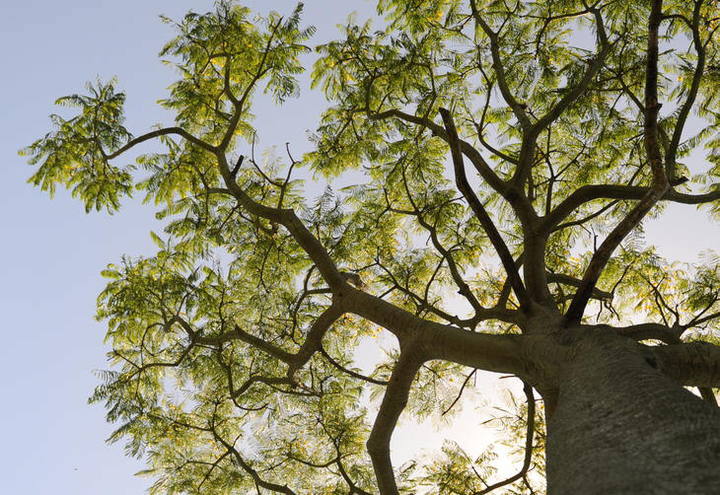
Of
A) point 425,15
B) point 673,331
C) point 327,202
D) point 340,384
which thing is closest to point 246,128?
point 327,202

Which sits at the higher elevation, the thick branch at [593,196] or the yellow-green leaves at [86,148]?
the yellow-green leaves at [86,148]

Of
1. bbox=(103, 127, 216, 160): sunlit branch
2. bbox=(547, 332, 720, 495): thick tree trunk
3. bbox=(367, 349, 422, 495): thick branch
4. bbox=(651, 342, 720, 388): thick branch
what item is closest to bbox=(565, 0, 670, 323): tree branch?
bbox=(651, 342, 720, 388): thick branch

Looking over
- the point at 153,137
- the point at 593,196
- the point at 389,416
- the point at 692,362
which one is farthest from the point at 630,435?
the point at 153,137

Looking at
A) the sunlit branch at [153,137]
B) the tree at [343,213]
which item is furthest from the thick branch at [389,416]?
the sunlit branch at [153,137]

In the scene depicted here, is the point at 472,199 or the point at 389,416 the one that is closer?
the point at 472,199

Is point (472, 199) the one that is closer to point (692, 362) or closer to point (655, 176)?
point (655, 176)

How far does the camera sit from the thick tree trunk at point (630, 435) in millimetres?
1228

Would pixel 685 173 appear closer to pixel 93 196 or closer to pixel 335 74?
pixel 335 74

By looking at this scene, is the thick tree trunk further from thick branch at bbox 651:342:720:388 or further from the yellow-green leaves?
the yellow-green leaves

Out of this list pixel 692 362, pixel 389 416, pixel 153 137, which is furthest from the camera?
pixel 153 137

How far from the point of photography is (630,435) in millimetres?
A: 1504

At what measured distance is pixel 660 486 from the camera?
1175 millimetres

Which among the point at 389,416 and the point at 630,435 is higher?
the point at 389,416

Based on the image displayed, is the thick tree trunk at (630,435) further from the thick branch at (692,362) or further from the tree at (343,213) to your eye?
the tree at (343,213)
